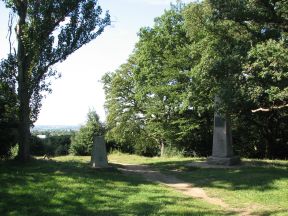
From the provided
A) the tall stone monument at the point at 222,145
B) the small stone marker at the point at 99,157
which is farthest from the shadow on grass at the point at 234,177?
the small stone marker at the point at 99,157

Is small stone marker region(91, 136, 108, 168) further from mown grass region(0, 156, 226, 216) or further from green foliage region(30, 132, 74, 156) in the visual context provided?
green foliage region(30, 132, 74, 156)

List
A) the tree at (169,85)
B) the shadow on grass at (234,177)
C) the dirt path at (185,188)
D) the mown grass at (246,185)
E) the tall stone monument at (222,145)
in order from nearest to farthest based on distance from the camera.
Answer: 1. the dirt path at (185,188)
2. the mown grass at (246,185)
3. the shadow on grass at (234,177)
4. the tall stone monument at (222,145)
5. the tree at (169,85)

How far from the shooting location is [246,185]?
1256 cm

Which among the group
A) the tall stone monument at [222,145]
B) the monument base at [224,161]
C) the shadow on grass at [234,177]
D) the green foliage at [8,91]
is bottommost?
the shadow on grass at [234,177]

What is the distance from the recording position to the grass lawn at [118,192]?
961 centimetres

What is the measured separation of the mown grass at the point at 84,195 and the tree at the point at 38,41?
3017 mm

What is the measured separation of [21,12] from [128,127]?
23.0 meters

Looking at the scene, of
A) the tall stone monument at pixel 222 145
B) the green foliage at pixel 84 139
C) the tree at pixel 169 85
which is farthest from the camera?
the green foliage at pixel 84 139

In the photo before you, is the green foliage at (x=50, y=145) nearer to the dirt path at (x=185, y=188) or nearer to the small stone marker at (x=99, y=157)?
the small stone marker at (x=99, y=157)

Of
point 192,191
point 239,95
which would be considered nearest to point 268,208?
point 192,191

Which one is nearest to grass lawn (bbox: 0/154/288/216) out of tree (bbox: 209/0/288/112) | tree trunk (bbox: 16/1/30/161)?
tree trunk (bbox: 16/1/30/161)

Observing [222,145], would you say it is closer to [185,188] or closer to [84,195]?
[185,188]

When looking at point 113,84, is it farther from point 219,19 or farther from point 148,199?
point 148,199

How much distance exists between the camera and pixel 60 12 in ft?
→ 52.2
